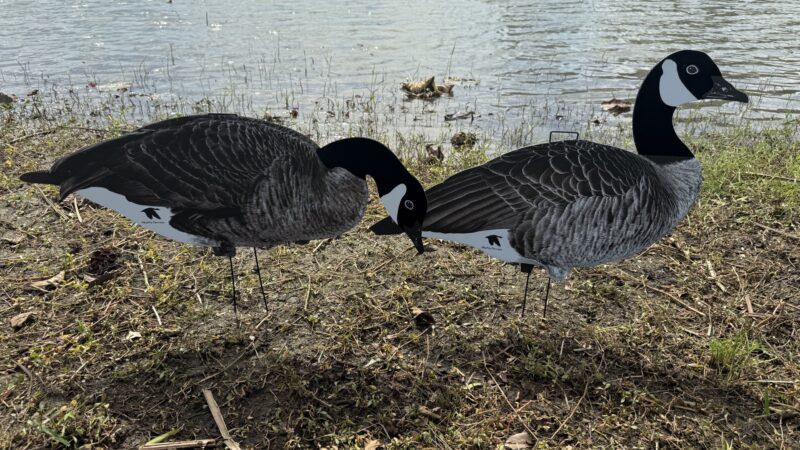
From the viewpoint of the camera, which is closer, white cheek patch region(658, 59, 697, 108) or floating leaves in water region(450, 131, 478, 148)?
white cheek patch region(658, 59, 697, 108)

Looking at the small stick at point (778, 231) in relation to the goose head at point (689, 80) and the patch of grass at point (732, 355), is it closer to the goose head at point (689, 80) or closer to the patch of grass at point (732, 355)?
the patch of grass at point (732, 355)

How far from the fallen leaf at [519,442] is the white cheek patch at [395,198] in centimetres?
158

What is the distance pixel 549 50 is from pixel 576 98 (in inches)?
169

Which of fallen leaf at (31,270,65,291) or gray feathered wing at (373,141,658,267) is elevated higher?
gray feathered wing at (373,141,658,267)

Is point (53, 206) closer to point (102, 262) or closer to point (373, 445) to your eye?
point (102, 262)

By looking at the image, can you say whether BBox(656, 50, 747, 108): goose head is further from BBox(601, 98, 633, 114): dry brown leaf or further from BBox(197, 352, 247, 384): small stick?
BBox(601, 98, 633, 114): dry brown leaf

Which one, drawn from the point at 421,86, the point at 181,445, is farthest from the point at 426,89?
the point at 181,445

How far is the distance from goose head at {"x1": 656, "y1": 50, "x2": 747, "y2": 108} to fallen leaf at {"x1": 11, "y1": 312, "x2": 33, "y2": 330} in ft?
17.1

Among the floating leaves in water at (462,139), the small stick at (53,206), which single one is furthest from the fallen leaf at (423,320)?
the floating leaves in water at (462,139)

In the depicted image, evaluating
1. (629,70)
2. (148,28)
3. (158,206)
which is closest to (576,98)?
(629,70)

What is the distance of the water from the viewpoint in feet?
36.7

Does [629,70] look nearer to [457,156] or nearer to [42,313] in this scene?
[457,156]

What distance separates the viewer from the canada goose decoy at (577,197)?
3.85m

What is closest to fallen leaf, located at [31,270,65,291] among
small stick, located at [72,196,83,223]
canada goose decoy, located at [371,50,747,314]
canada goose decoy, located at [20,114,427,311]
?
small stick, located at [72,196,83,223]
